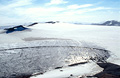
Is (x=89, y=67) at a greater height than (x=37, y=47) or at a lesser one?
lesser

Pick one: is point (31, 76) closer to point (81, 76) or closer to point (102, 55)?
point (81, 76)

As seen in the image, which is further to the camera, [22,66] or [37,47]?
[37,47]

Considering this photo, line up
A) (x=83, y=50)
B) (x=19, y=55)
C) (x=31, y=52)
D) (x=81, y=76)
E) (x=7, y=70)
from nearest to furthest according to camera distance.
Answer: (x=81, y=76), (x=7, y=70), (x=19, y=55), (x=31, y=52), (x=83, y=50)

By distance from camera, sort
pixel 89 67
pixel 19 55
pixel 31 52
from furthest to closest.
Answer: pixel 31 52
pixel 19 55
pixel 89 67

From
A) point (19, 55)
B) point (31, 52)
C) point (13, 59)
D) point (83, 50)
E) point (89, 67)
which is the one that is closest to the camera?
point (89, 67)

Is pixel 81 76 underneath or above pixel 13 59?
underneath

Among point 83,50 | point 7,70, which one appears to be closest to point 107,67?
point 83,50

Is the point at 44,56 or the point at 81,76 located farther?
the point at 44,56

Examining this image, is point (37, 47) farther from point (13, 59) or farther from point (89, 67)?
point (89, 67)

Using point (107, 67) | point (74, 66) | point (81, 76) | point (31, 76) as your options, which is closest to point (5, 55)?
point (31, 76)
